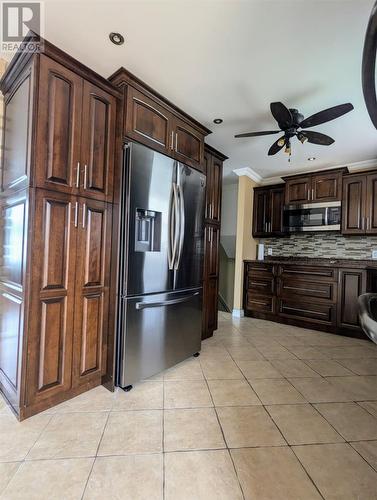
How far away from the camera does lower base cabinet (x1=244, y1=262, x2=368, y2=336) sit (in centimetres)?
319

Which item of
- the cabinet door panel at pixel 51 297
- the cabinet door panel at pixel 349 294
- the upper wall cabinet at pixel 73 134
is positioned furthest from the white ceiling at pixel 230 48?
the cabinet door panel at pixel 349 294

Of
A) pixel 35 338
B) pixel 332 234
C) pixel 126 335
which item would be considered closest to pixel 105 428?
pixel 126 335

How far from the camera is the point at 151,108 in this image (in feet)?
6.56

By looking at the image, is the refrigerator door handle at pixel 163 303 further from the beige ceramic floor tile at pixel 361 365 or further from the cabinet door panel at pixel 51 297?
the beige ceramic floor tile at pixel 361 365

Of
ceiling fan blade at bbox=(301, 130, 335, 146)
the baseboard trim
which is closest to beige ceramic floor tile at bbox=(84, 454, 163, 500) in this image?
ceiling fan blade at bbox=(301, 130, 335, 146)

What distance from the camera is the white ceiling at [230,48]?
1.38 meters

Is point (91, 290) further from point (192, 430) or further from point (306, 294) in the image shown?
point (306, 294)

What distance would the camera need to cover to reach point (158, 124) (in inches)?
80.9

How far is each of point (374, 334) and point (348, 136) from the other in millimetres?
3094

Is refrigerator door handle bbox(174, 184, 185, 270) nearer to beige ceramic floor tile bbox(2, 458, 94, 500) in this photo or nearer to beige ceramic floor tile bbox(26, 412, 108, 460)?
beige ceramic floor tile bbox(26, 412, 108, 460)

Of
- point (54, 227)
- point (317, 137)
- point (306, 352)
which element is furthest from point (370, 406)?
point (54, 227)

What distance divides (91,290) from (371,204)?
12.0ft

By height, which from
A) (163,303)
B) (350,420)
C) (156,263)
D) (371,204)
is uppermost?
(371,204)

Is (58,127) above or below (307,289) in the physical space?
above
